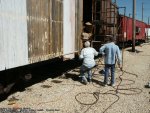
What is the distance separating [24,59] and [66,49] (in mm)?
3751

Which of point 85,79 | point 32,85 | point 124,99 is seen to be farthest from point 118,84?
point 32,85

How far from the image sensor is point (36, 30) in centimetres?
908

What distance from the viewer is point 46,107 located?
7766mm

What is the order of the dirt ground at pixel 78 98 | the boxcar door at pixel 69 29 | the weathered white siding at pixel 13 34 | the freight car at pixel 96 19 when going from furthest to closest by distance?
the freight car at pixel 96 19
the boxcar door at pixel 69 29
the dirt ground at pixel 78 98
the weathered white siding at pixel 13 34

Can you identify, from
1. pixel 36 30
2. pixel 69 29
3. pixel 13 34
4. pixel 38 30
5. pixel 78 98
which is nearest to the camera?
pixel 13 34

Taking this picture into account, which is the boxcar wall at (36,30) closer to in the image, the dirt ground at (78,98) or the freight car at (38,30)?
the freight car at (38,30)

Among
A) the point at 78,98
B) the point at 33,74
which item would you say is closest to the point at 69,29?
the point at 33,74

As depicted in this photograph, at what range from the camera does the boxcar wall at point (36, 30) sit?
7.45m

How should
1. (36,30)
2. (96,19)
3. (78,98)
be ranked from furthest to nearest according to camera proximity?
(96,19) < (36,30) < (78,98)

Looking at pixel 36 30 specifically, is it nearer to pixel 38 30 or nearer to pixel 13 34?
pixel 38 30

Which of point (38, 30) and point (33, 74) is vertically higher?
point (38, 30)

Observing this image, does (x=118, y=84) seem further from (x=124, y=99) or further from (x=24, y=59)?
(x=24, y=59)

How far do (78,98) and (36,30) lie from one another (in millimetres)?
2492

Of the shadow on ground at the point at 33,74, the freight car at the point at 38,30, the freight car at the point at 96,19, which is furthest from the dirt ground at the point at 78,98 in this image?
the freight car at the point at 96,19
